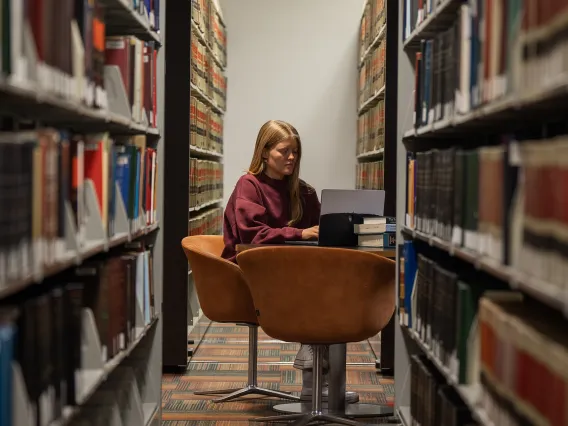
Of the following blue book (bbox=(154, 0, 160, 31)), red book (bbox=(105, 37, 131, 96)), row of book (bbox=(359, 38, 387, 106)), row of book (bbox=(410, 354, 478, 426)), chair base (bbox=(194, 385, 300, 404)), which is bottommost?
chair base (bbox=(194, 385, 300, 404))

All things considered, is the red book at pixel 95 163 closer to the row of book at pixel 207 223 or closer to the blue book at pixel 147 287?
the blue book at pixel 147 287

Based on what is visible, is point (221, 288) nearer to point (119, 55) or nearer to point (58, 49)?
point (119, 55)

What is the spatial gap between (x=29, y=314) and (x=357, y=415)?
2.61m

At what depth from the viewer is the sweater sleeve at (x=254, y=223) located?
4320 mm

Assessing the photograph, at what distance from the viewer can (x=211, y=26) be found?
269 inches

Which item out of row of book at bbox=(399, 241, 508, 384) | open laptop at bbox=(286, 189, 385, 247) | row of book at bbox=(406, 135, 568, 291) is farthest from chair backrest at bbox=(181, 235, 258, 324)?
row of book at bbox=(406, 135, 568, 291)

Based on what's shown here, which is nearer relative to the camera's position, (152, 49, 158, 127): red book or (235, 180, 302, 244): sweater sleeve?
(152, 49, 158, 127): red book

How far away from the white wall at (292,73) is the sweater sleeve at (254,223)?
347 cm

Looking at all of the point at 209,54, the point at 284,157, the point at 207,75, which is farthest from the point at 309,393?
the point at 209,54

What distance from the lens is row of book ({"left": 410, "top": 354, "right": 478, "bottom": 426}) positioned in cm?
260

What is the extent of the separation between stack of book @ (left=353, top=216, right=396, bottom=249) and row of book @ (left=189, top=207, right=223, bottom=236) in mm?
1775

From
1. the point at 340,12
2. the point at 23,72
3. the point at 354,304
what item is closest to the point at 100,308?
the point at 23,72

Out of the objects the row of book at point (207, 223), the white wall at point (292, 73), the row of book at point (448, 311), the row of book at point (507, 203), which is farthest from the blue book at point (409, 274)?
the white wall at point (292, 73)

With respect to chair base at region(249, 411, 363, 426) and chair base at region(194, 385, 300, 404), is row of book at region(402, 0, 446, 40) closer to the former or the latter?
chair base at region(249, 411, 363, 426)
